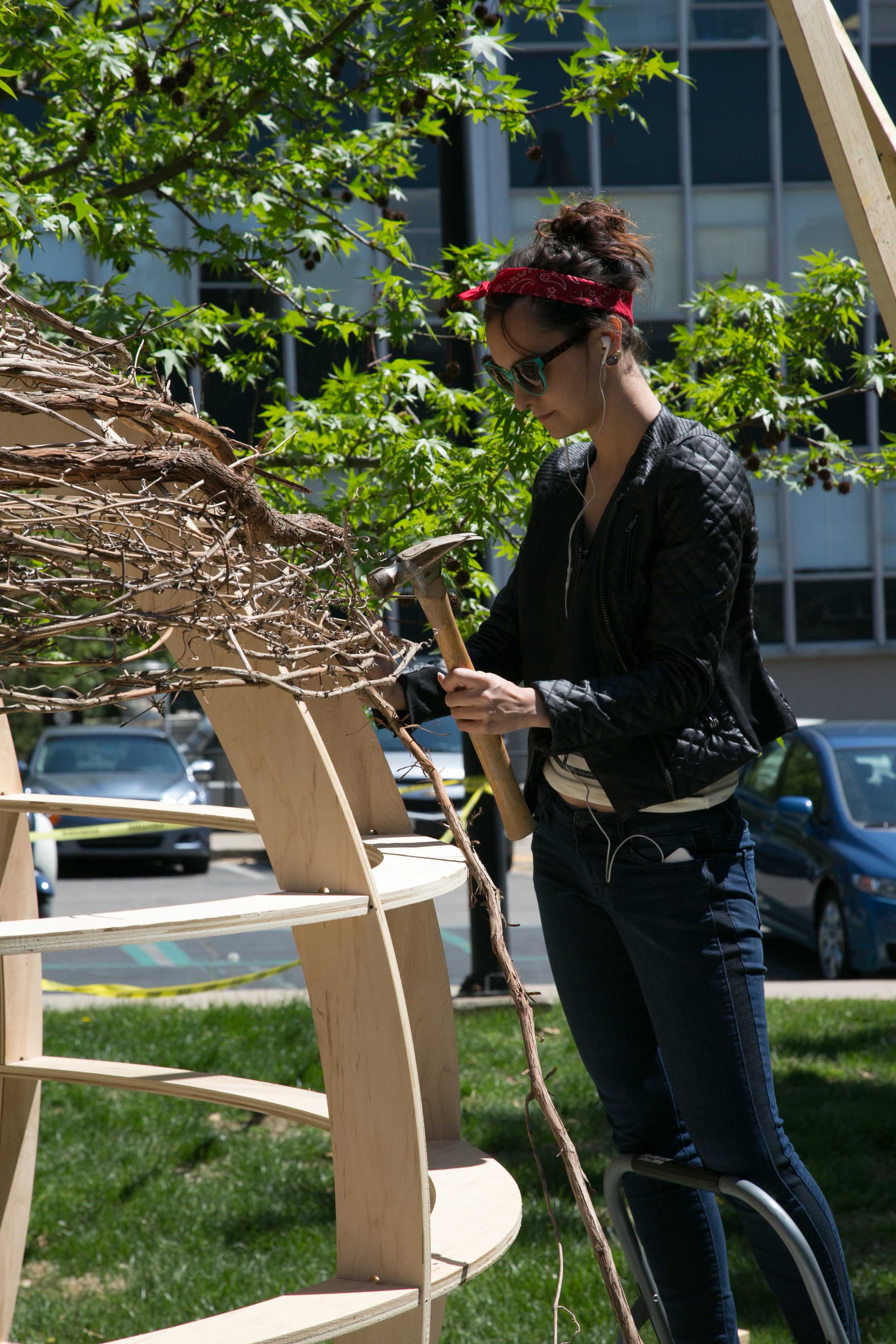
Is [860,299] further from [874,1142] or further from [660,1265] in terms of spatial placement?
Answer: [660,1265]

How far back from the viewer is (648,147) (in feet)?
53.5

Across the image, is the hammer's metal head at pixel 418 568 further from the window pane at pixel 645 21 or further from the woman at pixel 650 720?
the window pane at pixel 645 21

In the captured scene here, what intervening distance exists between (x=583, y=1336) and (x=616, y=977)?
162cm

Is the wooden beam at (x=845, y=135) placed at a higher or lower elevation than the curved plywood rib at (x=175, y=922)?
higher

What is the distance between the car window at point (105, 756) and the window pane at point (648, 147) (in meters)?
9.91

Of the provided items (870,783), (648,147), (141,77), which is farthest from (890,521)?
(141,77)

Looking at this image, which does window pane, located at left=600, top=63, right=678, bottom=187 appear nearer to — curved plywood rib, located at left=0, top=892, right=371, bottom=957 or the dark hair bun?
the dark hair bun

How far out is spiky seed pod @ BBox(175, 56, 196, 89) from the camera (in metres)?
4.16

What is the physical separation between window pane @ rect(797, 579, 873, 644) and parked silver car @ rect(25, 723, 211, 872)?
926cm

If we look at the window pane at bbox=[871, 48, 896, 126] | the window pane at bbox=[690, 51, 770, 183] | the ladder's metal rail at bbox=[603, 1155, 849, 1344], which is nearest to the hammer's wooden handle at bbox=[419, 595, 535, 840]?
the ladder's metal rail at bbox=[603, 1155, 849, 1344]

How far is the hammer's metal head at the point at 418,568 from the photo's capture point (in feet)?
5.87

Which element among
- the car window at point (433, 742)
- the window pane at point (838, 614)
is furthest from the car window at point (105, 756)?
the window pane at point (838, 614)

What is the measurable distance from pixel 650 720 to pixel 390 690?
0.44 m

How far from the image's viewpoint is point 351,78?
7.21 meters
